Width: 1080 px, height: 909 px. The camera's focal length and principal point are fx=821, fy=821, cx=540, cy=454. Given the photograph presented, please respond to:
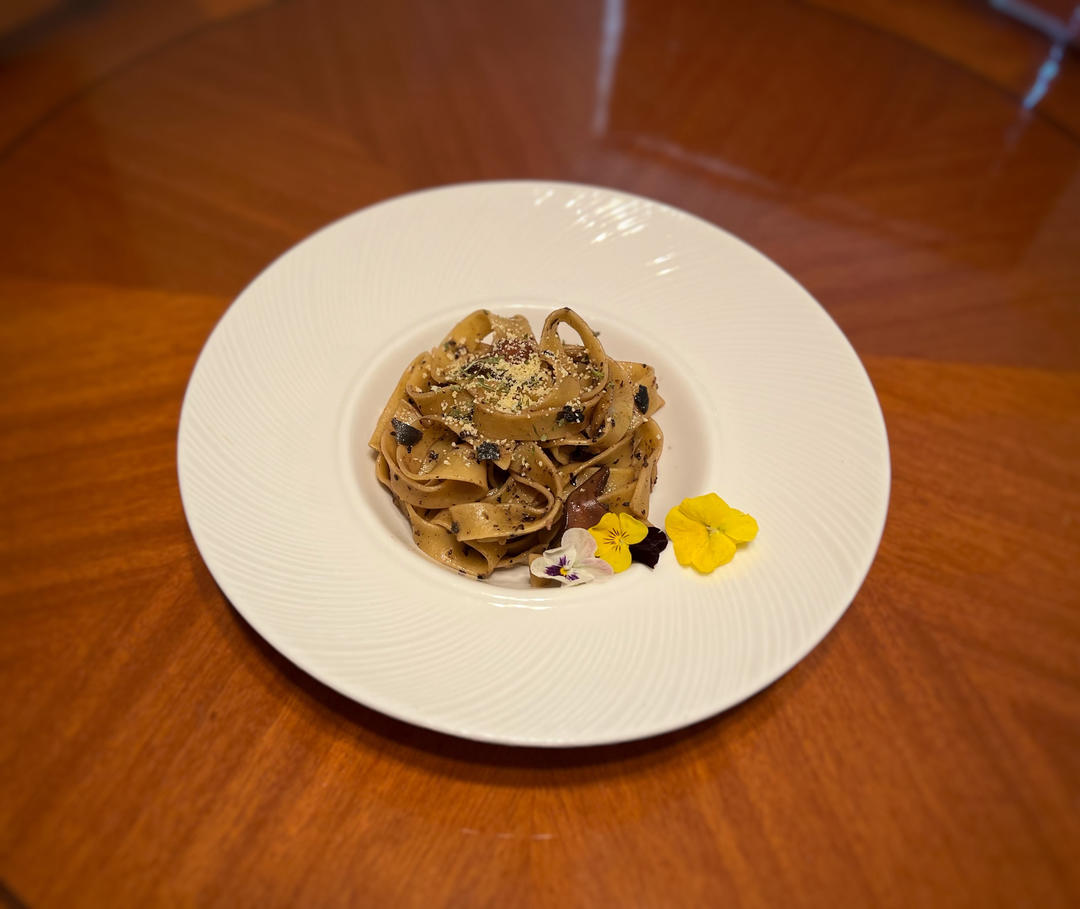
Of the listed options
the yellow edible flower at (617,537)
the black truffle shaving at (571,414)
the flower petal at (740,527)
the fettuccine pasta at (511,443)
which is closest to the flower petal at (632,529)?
the yellow edible flower at (617,537)

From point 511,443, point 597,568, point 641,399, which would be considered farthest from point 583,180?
point 597,568

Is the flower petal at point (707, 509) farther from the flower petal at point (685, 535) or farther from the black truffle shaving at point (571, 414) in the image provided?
the black truffle shaving at point (571, 414)

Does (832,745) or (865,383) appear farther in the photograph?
(865,383)

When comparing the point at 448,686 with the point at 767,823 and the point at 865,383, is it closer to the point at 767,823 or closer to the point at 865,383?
the point at 767,823

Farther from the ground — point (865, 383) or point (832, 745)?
point (865, 383)

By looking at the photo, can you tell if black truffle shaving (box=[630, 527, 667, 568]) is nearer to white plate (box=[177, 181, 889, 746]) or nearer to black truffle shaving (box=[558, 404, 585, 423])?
white plate (box=[177, 181, 889, 746])

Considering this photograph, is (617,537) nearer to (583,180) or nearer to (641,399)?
(641,399)

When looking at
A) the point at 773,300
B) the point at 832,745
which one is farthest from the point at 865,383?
the point at 832,745
